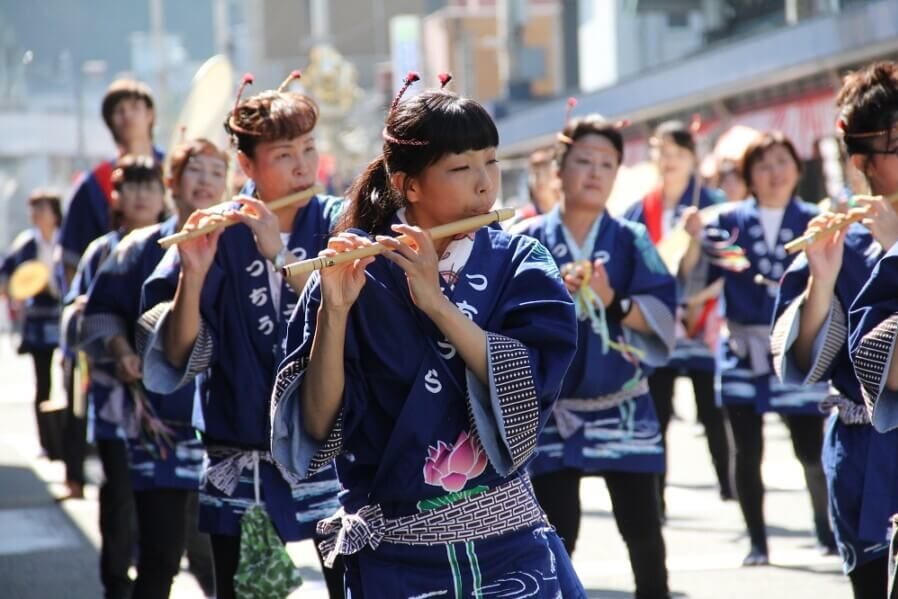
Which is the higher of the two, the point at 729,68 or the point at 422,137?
the point at 422,137

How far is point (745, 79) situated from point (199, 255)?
11.0m

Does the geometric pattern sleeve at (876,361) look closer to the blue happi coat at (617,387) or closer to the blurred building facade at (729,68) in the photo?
the blue happi coat at (617,387)

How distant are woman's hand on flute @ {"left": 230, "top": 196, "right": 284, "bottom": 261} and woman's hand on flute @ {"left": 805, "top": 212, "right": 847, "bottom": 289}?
1421 millimetres

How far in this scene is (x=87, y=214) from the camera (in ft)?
25.7

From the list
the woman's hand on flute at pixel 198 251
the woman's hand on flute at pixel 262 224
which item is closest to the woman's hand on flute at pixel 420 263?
the woman's hand on flute at pixel 262 224

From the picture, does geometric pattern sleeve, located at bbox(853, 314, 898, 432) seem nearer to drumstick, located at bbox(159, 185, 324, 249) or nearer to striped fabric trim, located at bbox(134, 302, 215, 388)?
drumstick, located at bbox(159, 185, 324, 249)

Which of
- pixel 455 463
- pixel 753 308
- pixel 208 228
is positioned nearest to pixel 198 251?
pixel 208 228

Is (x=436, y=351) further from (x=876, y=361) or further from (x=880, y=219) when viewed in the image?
(x=880, y=219)

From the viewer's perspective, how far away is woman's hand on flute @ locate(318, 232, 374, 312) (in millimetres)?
3096

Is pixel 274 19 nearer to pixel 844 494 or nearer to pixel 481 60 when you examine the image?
pixel 481 60

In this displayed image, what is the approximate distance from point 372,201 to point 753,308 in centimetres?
416

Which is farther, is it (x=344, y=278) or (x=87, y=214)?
(x=87, y=214)

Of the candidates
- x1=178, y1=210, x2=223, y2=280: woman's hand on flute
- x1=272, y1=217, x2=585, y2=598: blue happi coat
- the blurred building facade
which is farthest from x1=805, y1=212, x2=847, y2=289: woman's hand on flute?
the blurred building facade

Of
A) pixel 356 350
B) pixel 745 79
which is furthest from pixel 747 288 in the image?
pixel 745 79
